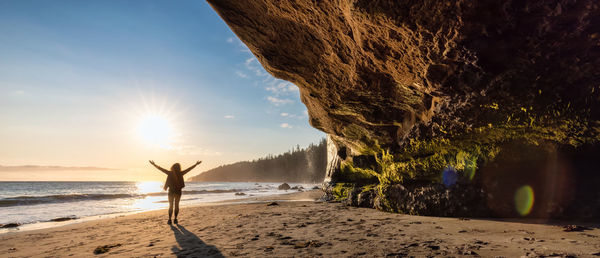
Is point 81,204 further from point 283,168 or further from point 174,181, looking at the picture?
point 283,168

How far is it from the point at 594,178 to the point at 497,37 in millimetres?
4495

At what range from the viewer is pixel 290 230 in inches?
225

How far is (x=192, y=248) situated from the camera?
4.56 m

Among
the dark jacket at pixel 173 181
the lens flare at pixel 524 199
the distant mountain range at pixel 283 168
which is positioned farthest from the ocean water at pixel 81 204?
the distant mountain range at pixel 283 168

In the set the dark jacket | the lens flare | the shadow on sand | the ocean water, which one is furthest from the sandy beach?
the ocean water

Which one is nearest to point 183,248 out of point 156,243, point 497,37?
point 156,243

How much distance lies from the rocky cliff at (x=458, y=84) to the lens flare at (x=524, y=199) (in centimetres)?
2

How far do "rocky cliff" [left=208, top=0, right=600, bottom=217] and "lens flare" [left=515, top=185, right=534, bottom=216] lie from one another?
2 cm

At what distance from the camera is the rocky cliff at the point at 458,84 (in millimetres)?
4246

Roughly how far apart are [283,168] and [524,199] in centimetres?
11308

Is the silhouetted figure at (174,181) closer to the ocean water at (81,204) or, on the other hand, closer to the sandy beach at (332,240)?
the sandy beach at (332,240)

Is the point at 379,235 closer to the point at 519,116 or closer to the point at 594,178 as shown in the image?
the point at 519,116

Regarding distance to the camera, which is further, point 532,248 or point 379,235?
point 379,235

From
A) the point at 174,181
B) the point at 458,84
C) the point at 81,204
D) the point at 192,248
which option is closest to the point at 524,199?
the point at 458,84
